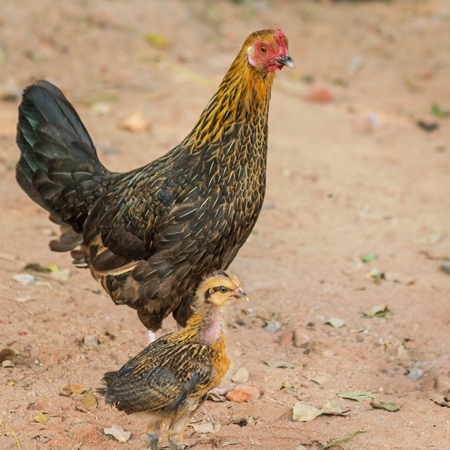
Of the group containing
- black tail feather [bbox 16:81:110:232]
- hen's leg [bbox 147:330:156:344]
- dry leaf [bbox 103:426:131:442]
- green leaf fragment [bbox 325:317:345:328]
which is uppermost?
black tail feather [bbox 16:81:110:232]

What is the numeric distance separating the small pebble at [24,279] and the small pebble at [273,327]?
1802mm

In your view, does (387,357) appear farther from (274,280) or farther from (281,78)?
(281,78)

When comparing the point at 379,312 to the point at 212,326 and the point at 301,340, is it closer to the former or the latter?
the point at 301,340

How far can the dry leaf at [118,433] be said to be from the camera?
4.49 meters

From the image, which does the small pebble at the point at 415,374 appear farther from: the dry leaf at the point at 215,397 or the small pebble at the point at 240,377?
the dry leaf at the point at 215,397

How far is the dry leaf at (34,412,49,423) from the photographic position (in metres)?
4.57

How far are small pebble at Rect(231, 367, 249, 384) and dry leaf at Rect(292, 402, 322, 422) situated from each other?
0.49 metres

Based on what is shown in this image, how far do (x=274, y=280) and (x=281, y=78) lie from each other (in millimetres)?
5954

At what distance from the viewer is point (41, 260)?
6.52 metres

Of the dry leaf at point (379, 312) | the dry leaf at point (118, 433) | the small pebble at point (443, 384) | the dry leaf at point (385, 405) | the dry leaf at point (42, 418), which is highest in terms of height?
the dry leaf at point (379, 312)

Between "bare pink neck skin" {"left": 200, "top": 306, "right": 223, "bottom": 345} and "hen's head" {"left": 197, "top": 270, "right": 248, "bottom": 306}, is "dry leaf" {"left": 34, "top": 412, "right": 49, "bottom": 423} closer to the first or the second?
"bare pink neck skin" {"left": 200, "top": 306, "right": 223, "bottom": 345}

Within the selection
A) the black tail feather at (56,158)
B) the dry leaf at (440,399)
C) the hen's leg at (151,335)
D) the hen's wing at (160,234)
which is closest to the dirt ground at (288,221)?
the dry leaf at (440,399)

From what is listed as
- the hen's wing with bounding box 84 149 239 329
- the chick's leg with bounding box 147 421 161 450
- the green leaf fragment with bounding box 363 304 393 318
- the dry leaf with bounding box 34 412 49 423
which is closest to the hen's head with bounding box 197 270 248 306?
the hen's wing with bounding box 84 149 239 329

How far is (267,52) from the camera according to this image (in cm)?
487
